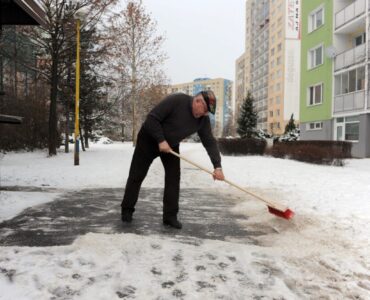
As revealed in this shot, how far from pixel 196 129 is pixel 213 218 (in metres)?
1.46

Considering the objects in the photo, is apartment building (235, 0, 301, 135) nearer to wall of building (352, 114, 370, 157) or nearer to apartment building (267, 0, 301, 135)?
apartment building (267, 0, 301, 135)

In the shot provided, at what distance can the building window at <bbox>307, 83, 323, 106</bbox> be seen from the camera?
87.8ft

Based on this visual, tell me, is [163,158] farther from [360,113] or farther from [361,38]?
[361,38]

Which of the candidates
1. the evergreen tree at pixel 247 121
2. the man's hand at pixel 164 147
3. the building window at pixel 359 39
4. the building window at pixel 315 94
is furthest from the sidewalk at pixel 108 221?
the evergreen tree at pixel 247 121

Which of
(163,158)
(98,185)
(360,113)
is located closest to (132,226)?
(163,158)

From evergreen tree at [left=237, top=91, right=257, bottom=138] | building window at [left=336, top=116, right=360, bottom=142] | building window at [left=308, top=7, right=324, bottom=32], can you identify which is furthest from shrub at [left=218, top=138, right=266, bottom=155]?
evergreen tree at [left=237, top=91, right=257, bottom=138]

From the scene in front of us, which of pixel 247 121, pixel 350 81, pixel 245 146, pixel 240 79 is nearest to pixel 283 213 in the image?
pixel 245 146

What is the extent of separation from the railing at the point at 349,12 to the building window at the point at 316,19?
2465mm

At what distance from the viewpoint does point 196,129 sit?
481 cm

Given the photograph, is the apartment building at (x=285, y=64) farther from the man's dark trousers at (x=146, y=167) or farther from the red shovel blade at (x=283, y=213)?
the man's dark trousers at (x=146, y=167)

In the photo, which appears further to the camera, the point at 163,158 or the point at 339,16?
the point at 339,16

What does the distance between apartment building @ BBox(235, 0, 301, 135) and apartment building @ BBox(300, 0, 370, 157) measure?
44504 millimetres

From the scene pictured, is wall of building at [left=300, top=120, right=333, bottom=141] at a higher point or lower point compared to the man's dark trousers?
higher

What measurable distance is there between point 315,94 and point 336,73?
3.35 meters
